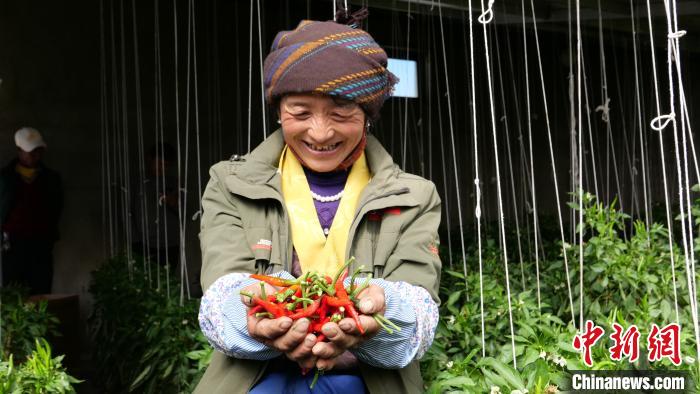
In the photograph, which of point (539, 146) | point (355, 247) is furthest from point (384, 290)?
point (539, 146)

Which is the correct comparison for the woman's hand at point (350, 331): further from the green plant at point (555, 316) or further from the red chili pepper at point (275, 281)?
the green plant at point (555, 316)

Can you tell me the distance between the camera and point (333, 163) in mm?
1356

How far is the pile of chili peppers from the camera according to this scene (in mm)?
1059

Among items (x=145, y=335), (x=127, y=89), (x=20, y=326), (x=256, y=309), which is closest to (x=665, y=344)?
(x=256, y=309)

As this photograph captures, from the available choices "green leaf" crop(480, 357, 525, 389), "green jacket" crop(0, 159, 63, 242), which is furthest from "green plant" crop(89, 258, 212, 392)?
"green jacket" crop(0, 159, 63, 242)

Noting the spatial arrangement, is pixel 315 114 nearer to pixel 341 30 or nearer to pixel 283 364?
pixel 341 30

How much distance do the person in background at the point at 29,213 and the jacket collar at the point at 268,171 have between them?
12.8ft

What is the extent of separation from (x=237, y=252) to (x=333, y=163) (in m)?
0.24

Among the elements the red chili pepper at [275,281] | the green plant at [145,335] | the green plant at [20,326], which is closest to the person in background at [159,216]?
the green plant at [145,335]

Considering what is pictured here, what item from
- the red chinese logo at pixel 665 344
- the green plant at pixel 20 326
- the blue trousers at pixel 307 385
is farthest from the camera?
the green plant at pixel 20 326

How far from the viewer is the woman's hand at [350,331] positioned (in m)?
1.04

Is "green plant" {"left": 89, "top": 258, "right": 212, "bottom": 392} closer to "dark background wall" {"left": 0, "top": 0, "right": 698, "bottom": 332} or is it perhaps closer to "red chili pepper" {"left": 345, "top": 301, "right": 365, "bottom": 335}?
"red chili pepper" {"left": 345, "top": 301, "right": 365, "bottom": 335}

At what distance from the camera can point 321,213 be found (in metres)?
1.36

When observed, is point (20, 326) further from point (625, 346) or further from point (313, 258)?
point (625, 346)
